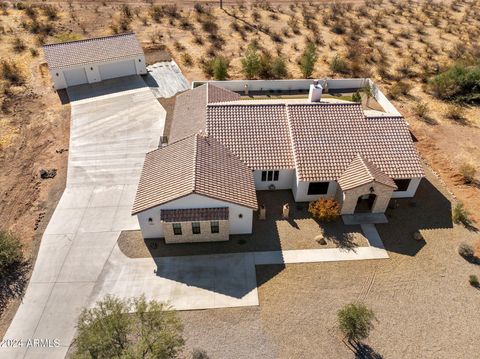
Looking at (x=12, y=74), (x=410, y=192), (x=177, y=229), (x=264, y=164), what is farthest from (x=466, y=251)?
(x=12, y=74)

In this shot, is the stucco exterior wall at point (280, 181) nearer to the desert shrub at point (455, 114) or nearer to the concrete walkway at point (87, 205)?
the concrete walkway at point (87, 205)

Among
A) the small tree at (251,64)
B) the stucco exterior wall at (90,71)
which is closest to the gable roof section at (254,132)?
the small tree at (251,64)

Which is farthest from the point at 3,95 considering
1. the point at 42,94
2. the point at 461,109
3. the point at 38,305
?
the point at 461,109

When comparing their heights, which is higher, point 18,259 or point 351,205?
point 351,205

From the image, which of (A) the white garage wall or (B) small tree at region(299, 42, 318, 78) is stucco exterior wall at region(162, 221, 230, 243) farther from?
(B) small tree at region(299, 42, 318, 78)

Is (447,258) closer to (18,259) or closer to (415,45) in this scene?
(18,259)

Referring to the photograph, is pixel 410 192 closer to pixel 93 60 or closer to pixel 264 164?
pixel 264 164
